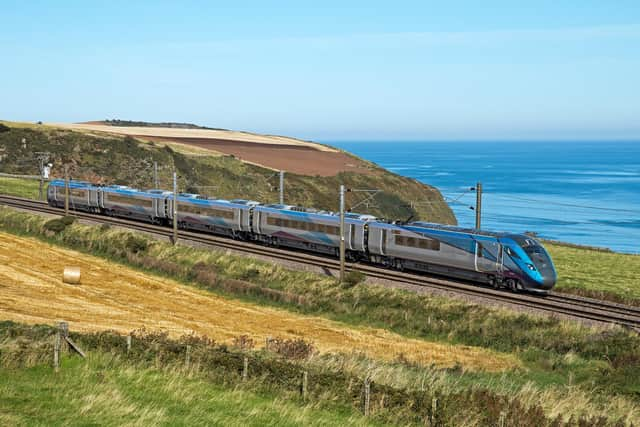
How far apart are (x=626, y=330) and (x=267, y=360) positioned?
18157 mm

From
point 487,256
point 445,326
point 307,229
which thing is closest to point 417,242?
point 487,256

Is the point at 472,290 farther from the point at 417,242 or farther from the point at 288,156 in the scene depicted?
the point at 288,156

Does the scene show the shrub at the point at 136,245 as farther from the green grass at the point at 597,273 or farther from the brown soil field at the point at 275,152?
the brown soil field at the point at 275,152

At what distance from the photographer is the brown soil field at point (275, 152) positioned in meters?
142

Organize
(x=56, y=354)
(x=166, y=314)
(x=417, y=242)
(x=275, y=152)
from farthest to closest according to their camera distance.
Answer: (x=275, y=152)
(x=417, y=242)
(x=166, y=314)
(x=56, y=354)

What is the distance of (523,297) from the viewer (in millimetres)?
41062

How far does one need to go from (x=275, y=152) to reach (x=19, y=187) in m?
71.0

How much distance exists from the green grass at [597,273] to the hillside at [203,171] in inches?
1469

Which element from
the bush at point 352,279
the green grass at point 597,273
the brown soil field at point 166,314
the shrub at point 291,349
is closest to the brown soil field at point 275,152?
Result: the green grass at point 597,273

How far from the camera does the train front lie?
4097 cm

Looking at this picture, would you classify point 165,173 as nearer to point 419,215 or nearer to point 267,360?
point 419,215

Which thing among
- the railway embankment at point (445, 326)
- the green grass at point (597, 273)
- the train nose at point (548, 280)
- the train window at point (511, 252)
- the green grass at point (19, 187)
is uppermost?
the train window at point (511, 252)

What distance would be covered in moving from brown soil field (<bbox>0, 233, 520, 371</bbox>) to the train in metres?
8.35

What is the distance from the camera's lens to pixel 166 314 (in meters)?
37.6
